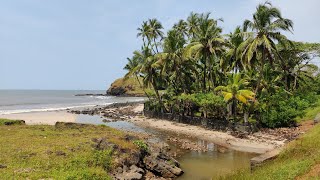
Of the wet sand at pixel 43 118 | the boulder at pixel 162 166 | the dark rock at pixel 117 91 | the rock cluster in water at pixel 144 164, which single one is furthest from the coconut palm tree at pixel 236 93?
the dark rock at pixel 117 91

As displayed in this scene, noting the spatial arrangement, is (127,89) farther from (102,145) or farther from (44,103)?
(102,145)

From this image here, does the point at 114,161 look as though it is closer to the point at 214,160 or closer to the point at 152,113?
the point at 214,160

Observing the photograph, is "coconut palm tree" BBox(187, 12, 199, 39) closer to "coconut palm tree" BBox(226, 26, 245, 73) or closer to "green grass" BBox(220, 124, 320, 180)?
"coconut palm tree" BBox(226, 26, 245, 73)

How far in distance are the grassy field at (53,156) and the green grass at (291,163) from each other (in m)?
6.38

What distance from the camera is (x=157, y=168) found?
58.6 ft

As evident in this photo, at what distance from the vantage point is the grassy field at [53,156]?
517 inches

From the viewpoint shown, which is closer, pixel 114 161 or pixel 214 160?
pixel 114 161

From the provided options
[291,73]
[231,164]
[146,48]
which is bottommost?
[231,164]

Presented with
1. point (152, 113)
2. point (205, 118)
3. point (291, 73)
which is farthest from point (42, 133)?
point (291, 73)

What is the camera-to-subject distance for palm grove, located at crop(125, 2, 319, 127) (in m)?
31.3

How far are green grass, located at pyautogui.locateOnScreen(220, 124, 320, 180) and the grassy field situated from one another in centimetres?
638

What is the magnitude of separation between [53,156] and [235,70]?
32.8 meters

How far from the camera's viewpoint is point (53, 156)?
15148mm

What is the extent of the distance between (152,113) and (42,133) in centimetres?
2768
